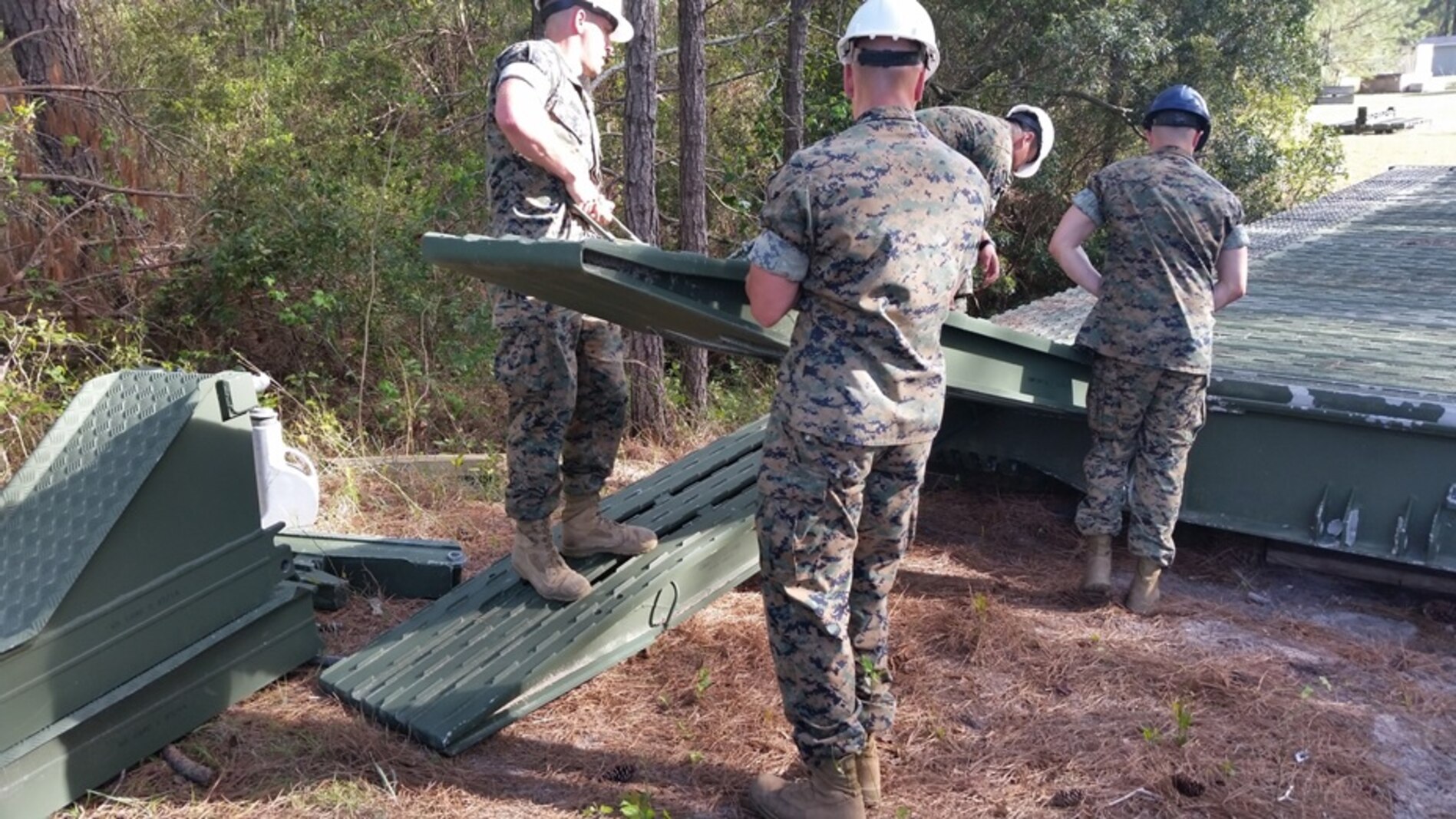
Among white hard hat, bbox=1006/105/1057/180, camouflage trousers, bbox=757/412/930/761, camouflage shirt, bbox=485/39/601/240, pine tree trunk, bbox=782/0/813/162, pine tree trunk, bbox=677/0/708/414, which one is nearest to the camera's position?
camouflage trousers, bbox=757/412/930/761

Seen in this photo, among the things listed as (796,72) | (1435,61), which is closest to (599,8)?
(796,72)

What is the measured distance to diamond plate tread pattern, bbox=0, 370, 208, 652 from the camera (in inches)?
126

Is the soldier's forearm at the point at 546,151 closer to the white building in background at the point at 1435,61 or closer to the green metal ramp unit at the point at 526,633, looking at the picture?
the green metal ramp unit at the point at 526,633

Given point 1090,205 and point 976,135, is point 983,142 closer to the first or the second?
point 976,135

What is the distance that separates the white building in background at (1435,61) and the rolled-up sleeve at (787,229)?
54811 millimetres

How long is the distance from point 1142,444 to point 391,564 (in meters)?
3.08

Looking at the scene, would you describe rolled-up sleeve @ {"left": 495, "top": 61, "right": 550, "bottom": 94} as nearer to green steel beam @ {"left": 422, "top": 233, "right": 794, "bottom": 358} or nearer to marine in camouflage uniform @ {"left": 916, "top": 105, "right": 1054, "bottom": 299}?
green steel beam @ {"left": 422, "top": 233, "right": 794, "bottom": 358}

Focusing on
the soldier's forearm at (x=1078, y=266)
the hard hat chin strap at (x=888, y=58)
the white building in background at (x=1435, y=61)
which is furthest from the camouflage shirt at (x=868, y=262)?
the white building in background at (x=1435, y=61)

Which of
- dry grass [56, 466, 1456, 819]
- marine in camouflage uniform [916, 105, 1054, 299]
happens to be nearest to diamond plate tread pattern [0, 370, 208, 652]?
dry grass [56, 466, 1456, 819]

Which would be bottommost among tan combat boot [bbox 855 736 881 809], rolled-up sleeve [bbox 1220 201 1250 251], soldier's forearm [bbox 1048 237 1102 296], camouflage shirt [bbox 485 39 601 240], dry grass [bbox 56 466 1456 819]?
dry grass [bbox 56 466 1456 819]

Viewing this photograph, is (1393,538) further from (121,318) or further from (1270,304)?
(121,318)

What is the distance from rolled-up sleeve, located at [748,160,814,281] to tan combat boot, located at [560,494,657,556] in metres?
1.70

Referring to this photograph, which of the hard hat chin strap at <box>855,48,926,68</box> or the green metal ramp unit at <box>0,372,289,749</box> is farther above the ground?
the hard hat chin strap at <box>855,48,926,68</box>

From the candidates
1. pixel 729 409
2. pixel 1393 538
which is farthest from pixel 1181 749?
pixel 729 409
